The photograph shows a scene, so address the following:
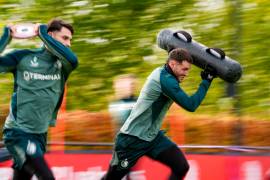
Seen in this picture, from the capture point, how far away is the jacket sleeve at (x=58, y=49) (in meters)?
6.93

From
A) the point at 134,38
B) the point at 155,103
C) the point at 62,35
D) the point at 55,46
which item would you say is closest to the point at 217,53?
the point at 155,103

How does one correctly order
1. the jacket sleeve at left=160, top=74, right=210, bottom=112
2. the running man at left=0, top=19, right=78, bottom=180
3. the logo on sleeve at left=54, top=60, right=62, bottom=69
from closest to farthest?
the running man at left=0, top=19, right=78, bottom=180 < the logo on sleeve at left=54, top=60, right=62, bottom=69 < the jacket sleeve at left=160, top=74, right=210, bottom=112

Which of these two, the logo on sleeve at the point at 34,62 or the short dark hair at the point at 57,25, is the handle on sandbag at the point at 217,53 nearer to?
the short dark hair at the point at 57,25

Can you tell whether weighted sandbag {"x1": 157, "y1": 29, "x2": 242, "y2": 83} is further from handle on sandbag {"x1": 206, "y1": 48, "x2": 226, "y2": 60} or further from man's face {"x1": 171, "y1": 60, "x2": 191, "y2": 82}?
man's face {"x1": 171, "y1": 60, "x2": 191, "y2": 82}

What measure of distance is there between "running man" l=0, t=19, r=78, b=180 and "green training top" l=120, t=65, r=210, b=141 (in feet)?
2.36

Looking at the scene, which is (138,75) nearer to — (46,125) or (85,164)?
(85,164)

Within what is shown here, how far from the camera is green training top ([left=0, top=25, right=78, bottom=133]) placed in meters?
6.89

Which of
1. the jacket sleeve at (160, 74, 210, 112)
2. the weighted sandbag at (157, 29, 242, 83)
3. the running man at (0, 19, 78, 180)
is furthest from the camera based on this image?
the weighted sandbag at (157, 29, 242, 83)

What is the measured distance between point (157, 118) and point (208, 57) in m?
0.74

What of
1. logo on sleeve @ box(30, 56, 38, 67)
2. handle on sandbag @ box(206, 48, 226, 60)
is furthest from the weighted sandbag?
logo on sleeve @ box(30, 56, 38, 67)

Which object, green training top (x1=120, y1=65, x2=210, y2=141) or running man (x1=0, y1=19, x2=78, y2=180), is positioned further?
green training top (x1=120, y1=65, x2=210, y2=141)

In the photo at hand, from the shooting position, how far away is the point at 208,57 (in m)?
7.57

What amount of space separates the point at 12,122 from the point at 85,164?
2.11 m

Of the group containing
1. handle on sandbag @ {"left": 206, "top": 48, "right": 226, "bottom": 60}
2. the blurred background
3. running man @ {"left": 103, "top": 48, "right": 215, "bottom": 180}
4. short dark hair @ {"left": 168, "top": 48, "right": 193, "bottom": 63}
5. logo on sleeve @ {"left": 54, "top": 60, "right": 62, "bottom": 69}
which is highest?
logo on sleeve @ {"left": 54, "top": 60, "right": 62, "bottom": 69}
